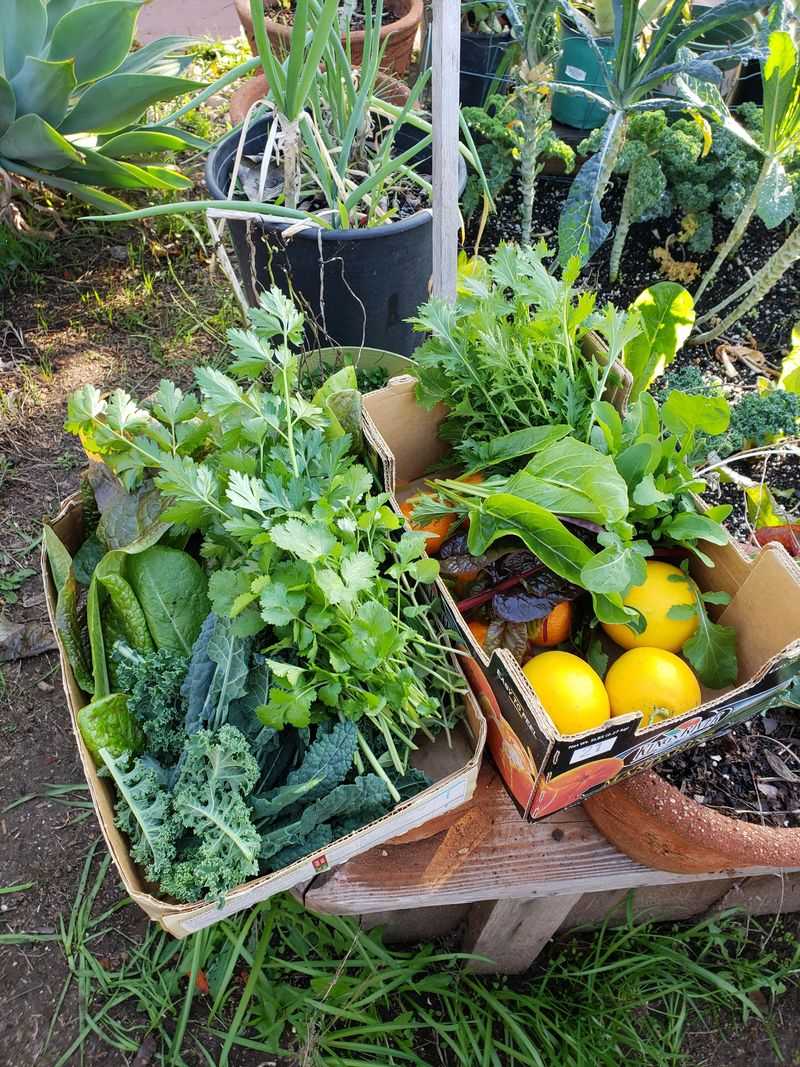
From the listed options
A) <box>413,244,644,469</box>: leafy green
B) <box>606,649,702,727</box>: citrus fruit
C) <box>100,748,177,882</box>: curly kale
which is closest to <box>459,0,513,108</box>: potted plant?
<box>413,244,644,469</box>: leafy green

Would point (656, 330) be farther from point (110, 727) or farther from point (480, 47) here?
point (480, 47)

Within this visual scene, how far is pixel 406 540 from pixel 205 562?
348 mm

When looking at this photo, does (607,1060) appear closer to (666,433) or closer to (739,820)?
(739,820)

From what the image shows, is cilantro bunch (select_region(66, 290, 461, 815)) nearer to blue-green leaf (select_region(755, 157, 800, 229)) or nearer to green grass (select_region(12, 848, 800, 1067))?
green grass (select_region(12, 848, 800, 1067))

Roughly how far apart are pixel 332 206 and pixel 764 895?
1603 millimetres

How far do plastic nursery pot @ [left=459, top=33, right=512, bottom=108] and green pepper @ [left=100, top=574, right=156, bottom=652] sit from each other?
2237mm

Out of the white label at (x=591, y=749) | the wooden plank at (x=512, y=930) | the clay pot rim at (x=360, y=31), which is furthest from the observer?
the clay pot rim at (x=360, y=31)

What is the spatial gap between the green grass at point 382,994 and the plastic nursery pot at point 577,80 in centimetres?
244

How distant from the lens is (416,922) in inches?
55.4

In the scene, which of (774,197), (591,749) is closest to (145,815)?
(591,749)

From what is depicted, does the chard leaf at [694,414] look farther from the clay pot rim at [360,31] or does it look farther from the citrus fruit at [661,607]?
the clay pot rim at [360,31]

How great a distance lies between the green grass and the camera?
1310 millimetres

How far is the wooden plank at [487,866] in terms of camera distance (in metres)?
1.07

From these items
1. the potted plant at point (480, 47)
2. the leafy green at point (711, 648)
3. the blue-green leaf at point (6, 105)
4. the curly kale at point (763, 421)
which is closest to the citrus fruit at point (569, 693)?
the leafy green at point (711, 648)
